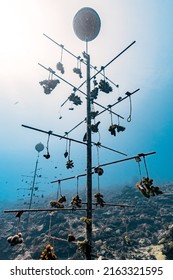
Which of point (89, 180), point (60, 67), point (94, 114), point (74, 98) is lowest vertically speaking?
point (89, 180)

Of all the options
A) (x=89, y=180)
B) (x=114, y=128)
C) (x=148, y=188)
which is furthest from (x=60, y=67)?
(x=148, y=188)

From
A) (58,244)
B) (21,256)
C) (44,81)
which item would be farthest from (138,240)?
(44,81)

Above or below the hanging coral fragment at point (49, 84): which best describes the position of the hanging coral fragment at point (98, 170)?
below

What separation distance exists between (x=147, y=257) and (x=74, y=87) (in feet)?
52.6

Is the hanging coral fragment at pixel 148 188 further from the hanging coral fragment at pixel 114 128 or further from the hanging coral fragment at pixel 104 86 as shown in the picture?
the hanging coral fragment at pixel 104 86

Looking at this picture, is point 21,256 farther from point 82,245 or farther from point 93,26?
point 93,26

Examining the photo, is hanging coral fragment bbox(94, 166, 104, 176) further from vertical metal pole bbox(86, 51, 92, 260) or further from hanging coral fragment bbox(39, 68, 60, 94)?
hanging coral fragment bbox(39, 68, 60, 94)

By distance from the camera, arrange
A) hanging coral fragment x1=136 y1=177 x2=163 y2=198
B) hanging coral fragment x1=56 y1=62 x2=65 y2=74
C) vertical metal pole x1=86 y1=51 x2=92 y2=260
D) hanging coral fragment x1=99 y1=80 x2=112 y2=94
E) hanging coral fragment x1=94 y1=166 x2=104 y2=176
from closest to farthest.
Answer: hanging coral fragment x1=136 y1=177 x2=163 y2=198
vertical metal pole x1=86 y1=51 x2=92 y2=260
hanging coral fragment x1=94 y1=166 x2=104 y2=176
hanging coral fragment x1=99 y1=80 x2=112 y2=94
hanging coral fragment x1=56 y1=62 x2=65 y2=74

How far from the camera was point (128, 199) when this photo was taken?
135ft

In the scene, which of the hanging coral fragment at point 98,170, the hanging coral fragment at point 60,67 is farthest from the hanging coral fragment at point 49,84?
the hanging coral fragment at point 98,170

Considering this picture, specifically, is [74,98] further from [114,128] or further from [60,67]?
[114,128]

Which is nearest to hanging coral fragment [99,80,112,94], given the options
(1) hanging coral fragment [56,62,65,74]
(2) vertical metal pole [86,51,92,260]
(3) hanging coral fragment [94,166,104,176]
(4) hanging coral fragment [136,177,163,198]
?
(2) vertical metal pole [86,51,92,260]

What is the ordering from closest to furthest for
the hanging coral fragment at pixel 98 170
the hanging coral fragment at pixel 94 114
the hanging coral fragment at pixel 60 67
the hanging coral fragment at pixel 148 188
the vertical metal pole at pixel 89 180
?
the hanging coral fragment at pixel 148 188 < the vertical metal pole at pixel 89 180 < the hanging coral fragment at pixel 98 170 < the hanging coral fragment at pixel 94 114 < the hanging coral fragment at pixel 60 67

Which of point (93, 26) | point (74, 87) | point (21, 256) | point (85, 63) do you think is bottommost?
point (21, 256)
